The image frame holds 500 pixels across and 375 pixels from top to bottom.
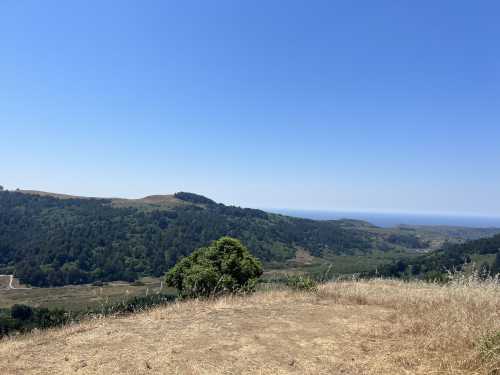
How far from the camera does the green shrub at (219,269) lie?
13595 millimetres

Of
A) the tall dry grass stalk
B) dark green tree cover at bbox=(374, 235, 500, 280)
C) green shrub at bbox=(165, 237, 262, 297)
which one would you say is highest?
the tall dry grass stalk

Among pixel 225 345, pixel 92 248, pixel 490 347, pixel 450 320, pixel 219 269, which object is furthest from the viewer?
pixel 92 248

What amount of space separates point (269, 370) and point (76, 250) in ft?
573

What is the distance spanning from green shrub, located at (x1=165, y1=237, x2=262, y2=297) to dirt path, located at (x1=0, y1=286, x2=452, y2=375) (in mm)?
4881

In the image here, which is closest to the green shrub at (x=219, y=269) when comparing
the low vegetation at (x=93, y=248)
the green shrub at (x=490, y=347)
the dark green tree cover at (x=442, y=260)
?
the green shrub at (x=490, y=347)

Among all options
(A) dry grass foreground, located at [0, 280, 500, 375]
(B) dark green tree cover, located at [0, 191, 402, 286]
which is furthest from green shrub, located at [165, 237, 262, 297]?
(B) dark green tree cover, located at [0, 191, 402, 286]

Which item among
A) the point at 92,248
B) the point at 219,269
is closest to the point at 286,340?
the point at 219,269

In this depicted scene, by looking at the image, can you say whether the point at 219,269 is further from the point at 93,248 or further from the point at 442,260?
the point at 93,248

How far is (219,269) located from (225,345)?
941 centimetres

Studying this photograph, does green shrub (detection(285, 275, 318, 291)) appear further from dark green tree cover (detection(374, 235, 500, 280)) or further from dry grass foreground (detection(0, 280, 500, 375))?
dark green tree cover (detection(374, 235, 500, 280))

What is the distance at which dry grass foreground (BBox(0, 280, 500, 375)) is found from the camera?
17.4ft

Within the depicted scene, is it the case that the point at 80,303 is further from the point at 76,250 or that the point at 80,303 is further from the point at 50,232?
the point at 50,232

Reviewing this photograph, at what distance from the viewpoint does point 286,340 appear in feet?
21.1

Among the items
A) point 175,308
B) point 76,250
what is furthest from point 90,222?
point 175,308
